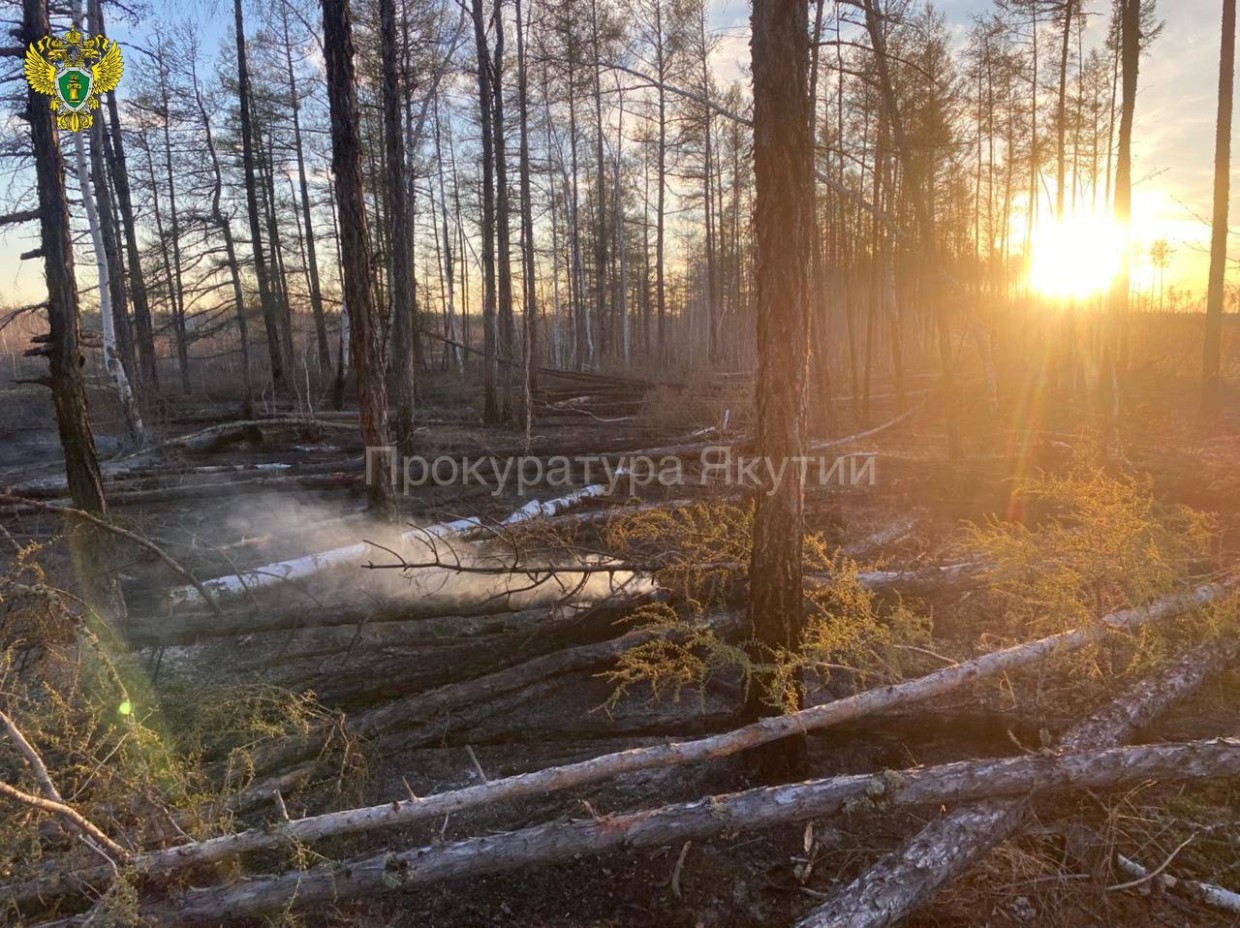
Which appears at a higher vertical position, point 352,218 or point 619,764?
point 352,218

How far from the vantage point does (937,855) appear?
2.71 meters

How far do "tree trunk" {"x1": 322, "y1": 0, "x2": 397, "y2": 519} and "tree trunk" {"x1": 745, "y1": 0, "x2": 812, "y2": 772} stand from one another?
435 centimetres

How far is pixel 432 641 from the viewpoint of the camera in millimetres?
5355

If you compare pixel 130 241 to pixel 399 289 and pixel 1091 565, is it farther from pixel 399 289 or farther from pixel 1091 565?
pixel 1091 565

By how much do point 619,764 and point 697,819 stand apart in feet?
1.38

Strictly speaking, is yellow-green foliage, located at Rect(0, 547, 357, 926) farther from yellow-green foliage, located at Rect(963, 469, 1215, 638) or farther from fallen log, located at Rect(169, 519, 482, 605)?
yellow-green foliage, located at Rect(963, 469, 1215, 638)

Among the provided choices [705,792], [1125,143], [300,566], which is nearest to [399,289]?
[300,566]

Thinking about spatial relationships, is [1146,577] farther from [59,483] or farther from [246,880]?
[59,483]

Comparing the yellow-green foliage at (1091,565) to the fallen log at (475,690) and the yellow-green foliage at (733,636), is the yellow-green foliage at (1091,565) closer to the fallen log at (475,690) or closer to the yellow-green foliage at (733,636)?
the yellow-green foliage at (733,636)

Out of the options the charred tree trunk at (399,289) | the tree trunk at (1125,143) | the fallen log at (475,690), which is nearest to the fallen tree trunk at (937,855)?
the fallen log at (475,690)

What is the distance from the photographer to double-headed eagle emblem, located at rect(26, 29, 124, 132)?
14.9 feet

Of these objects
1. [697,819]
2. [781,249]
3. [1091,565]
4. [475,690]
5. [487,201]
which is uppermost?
[487,201]

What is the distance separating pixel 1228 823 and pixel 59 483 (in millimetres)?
11965

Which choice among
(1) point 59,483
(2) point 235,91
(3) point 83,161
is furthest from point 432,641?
(2) point 235,91
